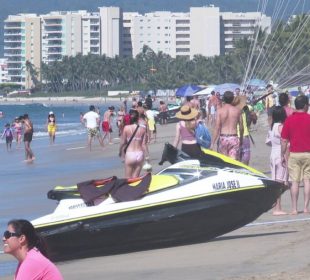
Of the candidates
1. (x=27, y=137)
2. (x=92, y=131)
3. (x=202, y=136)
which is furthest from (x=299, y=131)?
(x=92, y=131)

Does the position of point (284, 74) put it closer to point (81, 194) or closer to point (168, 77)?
point (81, 194)

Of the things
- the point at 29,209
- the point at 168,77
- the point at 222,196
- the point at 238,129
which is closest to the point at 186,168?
the point at 222,196

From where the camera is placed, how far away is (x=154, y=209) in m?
10.5

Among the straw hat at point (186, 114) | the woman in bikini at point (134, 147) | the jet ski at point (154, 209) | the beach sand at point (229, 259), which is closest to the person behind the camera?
the beach sand at point (229, 259)

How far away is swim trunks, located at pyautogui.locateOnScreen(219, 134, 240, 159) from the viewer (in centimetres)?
1452

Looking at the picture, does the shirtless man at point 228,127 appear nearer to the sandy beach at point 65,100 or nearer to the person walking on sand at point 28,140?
the person walking on sand at point 28,140

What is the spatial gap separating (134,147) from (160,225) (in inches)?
175

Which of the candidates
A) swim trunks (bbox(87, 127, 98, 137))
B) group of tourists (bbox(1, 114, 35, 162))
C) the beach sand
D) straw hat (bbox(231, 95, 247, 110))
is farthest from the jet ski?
swim trunks (bbox(87, 127, 98, 137))

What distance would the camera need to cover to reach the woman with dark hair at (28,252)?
19.4 feet

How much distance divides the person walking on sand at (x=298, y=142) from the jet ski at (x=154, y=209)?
5.53 ft

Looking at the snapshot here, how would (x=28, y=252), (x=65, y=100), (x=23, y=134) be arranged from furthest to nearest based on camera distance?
1. (x=65, y=100)
2. (x=23, y=134)
3. (x=28, y=252)

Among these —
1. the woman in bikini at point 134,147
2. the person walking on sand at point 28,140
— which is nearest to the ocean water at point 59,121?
the person walking on sand at point 28,140

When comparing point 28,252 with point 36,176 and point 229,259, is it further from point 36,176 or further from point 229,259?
point 36,176

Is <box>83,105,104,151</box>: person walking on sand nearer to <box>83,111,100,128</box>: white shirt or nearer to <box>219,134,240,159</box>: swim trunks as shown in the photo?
<box>83,111,100,128</box>: white shirt
